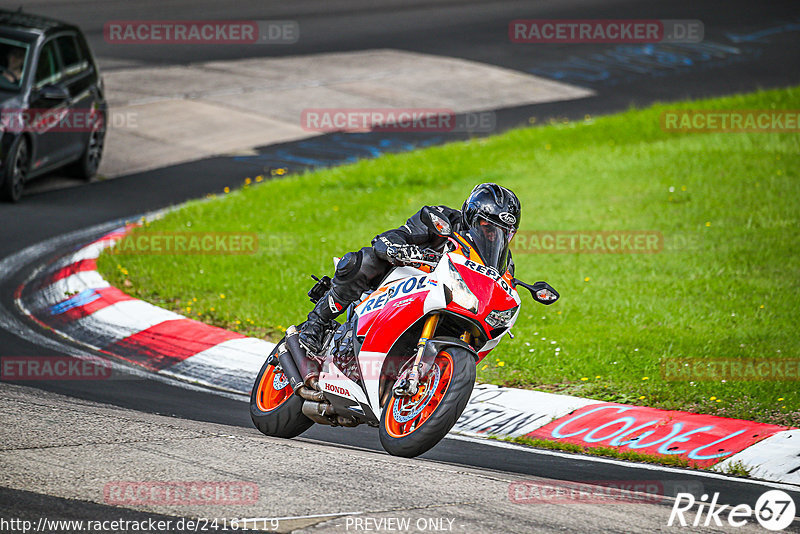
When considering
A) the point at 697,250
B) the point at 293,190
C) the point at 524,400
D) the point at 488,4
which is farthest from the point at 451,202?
the point at 488,4

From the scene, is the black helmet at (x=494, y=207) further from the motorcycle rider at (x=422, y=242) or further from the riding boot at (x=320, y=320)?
the riding boot at (x=320, y=320)

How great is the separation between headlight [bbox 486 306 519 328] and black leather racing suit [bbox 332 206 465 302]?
63 centimetres

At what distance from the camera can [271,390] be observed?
23.1 feet

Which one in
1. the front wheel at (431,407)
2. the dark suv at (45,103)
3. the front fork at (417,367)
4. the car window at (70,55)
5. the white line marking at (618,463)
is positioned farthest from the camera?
the car window at (70,55)

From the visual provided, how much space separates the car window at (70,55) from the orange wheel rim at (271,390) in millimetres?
8809

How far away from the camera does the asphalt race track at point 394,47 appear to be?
702 cm

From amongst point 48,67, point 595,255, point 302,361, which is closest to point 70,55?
point 48,67

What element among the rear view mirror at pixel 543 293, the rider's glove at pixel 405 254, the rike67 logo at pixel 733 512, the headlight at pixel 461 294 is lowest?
the rike67 logo at pixel 733 512

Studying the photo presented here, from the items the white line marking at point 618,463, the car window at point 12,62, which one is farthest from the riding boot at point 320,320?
the car window at point 12,62

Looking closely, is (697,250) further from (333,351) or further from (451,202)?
(333,351)

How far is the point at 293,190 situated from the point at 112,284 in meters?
4.36

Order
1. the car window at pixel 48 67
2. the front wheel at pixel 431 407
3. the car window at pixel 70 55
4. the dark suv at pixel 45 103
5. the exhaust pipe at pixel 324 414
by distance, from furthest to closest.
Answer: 1. the car window at pixel 70 55
2. the car window at pixel 48 67
3. the dark suv at pixel 45 103
4. the exhaust pipe at pixel 324 414
5. the front wheel at pixel 431 407

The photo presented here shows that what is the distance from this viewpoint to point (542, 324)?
9.77 metres

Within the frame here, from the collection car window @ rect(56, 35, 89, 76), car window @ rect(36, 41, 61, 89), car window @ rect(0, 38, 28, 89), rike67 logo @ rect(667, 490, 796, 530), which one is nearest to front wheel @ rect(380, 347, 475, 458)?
rike67 logo @ rect(667, 490, 796, 530)
